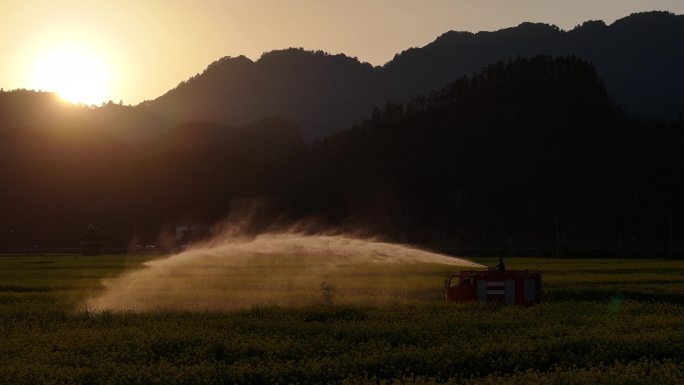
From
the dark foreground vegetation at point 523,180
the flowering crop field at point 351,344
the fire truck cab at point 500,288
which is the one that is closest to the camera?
the flowering crop field at point 351,344

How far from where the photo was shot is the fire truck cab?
37.5 m

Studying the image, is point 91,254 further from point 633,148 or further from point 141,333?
point 633,148

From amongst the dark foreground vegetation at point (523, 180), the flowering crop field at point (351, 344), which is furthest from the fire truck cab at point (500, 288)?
the dark foreground vegetation at point (523, 180)

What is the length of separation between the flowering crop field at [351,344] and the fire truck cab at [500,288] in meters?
1.56

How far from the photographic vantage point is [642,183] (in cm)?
17300

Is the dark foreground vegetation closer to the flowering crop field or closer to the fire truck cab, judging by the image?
the fire truck cab

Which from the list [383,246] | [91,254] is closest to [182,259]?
[91,254]

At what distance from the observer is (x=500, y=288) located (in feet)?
123

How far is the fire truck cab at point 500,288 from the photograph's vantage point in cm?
3753

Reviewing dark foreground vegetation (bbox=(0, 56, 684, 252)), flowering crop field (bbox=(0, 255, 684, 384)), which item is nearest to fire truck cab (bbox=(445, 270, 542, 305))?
flowering crop field (bbox=(0, 255, 684, 384))

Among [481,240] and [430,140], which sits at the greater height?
[430,140]

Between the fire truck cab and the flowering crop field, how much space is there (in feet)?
5.12

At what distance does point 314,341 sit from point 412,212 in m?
156

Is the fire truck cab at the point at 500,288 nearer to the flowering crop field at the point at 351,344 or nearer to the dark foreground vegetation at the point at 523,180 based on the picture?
the flowering crop field at the point at 351,344
